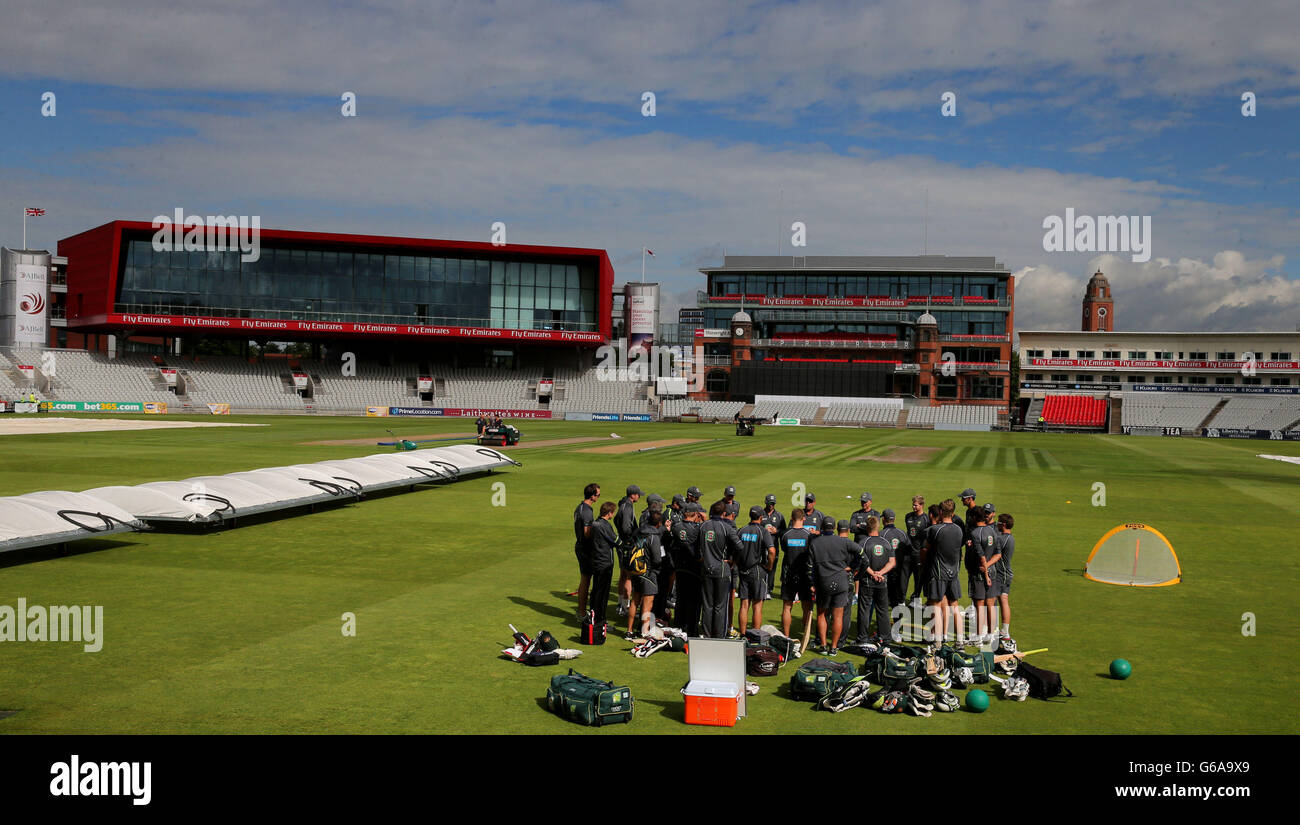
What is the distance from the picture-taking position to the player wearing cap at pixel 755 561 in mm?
12172

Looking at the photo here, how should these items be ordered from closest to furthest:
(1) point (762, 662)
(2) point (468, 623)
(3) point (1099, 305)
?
(1) point (762, 662)
(2) point (468, 623)
(3) point (1099, 305)

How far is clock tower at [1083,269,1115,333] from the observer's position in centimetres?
15400

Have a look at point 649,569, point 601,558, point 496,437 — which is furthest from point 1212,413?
point 601,558

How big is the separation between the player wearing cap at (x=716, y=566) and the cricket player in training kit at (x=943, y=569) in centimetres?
290

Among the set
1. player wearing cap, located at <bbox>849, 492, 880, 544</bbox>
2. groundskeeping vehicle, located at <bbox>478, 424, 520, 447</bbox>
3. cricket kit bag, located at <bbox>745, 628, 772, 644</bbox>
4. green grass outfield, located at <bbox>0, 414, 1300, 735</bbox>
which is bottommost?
green grass outfield, located at <bbox>0, 414, 1300, 735</bbox>

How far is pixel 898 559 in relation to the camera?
1273cm

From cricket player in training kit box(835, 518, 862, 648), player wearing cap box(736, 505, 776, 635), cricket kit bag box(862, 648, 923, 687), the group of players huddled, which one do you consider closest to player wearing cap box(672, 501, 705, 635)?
the group of players huddled

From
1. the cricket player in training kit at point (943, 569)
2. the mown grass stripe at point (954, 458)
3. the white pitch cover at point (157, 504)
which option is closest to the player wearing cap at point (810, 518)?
the cricket player in training kit at point (943, 569)

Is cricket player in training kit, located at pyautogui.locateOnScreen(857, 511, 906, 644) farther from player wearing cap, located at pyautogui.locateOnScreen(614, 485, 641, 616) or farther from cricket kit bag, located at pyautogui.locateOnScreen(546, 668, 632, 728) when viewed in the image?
cricket kit bag, located at pyautogui.locateOnScreen(546, 668, 632, 728)

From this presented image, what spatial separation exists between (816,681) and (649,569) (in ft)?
11.1

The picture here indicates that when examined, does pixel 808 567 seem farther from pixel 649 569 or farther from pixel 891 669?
pixel 891 669

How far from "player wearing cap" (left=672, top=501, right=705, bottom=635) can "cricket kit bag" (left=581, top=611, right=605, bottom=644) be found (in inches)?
43.4

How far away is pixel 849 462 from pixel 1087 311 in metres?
136

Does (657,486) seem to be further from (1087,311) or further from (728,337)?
(1087,311)
